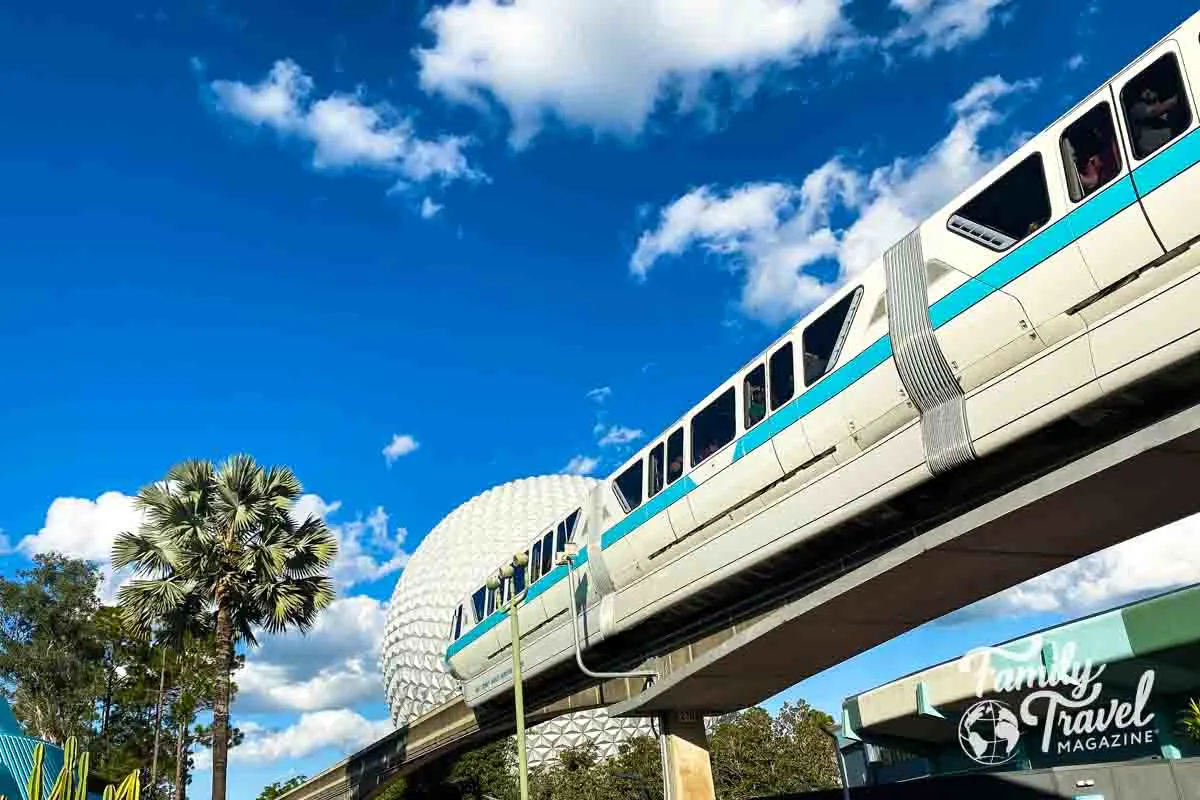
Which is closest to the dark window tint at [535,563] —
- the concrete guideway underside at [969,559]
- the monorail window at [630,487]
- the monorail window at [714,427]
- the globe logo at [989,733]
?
the monorail window at [630,487]

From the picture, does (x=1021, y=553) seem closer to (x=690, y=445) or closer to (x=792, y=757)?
(x=690, y=445)

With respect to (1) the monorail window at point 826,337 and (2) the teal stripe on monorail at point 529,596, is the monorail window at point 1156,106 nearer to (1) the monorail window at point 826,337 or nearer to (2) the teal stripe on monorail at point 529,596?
(1) the monorail window at point 826,337

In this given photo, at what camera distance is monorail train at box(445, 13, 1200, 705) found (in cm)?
884

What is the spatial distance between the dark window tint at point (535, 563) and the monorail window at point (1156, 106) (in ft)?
56.2

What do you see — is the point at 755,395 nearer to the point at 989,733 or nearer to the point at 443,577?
the point at 989,733

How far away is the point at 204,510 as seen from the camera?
26.9 m

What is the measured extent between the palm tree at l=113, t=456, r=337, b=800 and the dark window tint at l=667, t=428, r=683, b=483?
48.1 feet

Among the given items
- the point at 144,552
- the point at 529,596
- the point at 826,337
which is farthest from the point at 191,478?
the point at 826,337

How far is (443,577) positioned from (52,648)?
80.7 ft

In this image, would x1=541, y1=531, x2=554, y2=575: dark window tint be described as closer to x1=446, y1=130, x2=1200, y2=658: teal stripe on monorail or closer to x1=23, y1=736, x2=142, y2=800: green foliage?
x1=446, y1=130, x2=1200, y2=658: teal stripe on monorail

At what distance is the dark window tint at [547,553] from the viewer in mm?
22609

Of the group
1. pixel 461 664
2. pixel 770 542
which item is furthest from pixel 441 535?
pixel 770 542

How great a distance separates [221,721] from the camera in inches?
904

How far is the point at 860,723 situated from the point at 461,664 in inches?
549
